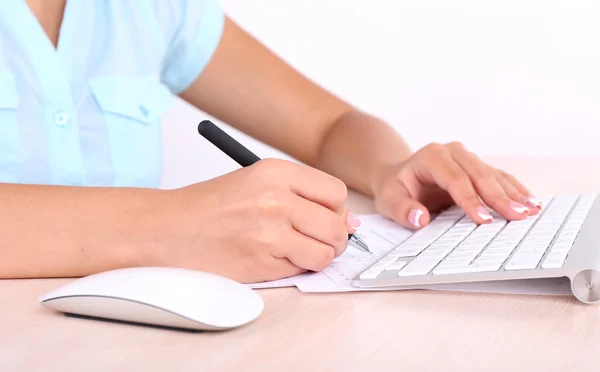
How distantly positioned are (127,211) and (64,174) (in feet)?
1.20

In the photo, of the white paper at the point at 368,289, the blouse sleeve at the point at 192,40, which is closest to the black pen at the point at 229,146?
the white paper at the point at 368,289

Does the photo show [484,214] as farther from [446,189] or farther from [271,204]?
[271,204]

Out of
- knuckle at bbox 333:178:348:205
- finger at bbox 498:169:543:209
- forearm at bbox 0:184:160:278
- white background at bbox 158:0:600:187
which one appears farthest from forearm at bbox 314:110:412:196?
white background at bbox 158:0:600:187

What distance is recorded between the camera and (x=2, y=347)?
0.51 metres

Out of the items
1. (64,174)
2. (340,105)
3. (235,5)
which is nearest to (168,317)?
(64,174)

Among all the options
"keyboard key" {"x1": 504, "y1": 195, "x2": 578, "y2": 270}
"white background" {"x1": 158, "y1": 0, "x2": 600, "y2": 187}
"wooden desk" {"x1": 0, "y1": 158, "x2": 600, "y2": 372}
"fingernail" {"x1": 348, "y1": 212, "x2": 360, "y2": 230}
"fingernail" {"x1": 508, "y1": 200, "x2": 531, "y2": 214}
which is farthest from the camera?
"white background" {"x1": 158, "y1": 0, "x2": 600, "y2": 187}

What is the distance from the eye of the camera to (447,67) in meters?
2.31

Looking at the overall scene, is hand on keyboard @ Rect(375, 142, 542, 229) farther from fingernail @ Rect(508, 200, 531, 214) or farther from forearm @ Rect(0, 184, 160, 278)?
forearm @ Rect(0, 184, 160, 278)

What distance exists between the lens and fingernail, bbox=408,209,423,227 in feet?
2.78

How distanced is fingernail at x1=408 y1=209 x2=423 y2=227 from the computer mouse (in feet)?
1.06

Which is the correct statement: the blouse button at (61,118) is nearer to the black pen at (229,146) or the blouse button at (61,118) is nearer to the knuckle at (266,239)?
the black pen at (229,146)

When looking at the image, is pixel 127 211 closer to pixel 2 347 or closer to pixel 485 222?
pixel 2 347

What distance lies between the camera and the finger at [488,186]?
2.73 ft

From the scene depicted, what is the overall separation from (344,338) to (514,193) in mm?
421
